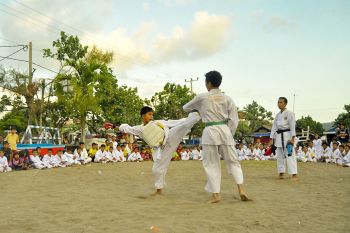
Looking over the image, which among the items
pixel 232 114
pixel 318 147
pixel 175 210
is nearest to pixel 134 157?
pixel 318 147

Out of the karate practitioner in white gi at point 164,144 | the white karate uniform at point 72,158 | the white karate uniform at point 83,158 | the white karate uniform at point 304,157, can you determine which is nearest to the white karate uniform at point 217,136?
the karate practitioner in white gi at point 164,144

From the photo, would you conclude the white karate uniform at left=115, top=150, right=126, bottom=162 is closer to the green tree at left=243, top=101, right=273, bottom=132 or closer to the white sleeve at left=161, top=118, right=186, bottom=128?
the white sleeve at left=161, top=118, right=186, bottom=128

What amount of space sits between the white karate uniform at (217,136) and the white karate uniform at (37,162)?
9417 mm

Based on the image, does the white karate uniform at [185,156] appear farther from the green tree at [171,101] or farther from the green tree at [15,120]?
the green tree at [15,120]

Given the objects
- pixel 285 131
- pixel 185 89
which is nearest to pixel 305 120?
pixel 185 89

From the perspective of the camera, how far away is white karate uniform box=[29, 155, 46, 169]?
43.9ft

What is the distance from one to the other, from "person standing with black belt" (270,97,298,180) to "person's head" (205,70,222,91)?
3160 millimetres

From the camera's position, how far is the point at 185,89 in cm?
3212

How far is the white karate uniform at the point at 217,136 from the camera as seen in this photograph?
5508 mm

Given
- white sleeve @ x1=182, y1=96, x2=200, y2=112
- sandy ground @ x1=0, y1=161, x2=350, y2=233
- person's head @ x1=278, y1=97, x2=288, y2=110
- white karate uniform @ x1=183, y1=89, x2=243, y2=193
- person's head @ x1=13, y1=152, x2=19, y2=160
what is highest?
person's head @ x1=278, y1=97, x2=288, y2=110

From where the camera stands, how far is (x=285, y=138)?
8.27 m

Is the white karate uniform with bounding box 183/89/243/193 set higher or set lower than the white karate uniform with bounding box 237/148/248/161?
higher

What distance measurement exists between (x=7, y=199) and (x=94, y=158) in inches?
418

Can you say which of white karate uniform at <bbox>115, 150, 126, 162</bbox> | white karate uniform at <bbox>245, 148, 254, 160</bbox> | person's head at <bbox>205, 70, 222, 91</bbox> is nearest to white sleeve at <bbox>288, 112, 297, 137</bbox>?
person's head at <bbox>205, 70, 222, 91</bbox>
